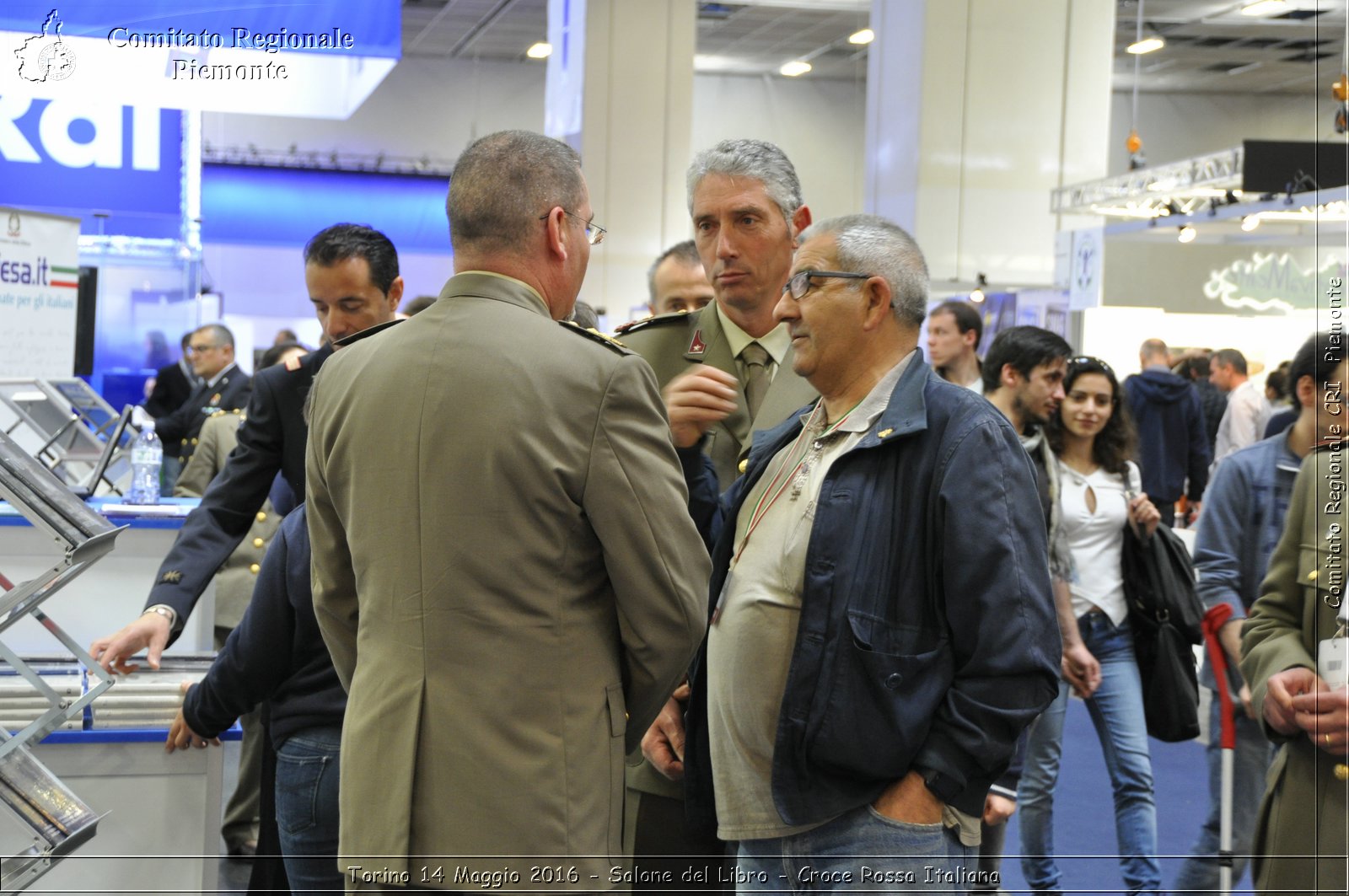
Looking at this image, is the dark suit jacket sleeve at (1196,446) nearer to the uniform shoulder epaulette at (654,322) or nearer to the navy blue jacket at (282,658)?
the uniform shoulder epaulette at (654,322)

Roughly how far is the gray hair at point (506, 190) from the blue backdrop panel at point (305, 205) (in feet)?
58.8

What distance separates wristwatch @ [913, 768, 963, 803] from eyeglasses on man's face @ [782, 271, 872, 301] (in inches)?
28.3

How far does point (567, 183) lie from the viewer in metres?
1.76

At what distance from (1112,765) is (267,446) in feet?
8.41

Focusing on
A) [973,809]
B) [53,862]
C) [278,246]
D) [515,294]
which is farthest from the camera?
[278,246]

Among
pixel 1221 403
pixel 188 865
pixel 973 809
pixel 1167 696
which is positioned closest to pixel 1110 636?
pixel 1167 696

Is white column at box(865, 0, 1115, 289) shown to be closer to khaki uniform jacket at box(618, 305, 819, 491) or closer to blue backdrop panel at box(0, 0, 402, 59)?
blue backdrop panel at box(0, 0, 402, 59)

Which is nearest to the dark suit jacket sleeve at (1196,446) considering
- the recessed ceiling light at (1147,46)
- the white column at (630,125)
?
the white column at (630,125)

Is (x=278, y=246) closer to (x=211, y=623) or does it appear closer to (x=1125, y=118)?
(x=1125, y=118)

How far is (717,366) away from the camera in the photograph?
2.45 metres

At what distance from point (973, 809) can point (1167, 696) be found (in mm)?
2270

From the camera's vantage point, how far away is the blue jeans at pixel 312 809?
2.40 meters

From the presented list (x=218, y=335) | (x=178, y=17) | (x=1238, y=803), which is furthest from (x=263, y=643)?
(x=218, y=335)

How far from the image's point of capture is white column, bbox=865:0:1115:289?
10.9 metres
